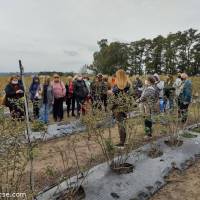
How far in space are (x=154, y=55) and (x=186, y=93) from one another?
48.0 metres

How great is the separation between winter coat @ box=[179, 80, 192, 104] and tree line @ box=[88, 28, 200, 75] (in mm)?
41531

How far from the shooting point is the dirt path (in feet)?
15.8

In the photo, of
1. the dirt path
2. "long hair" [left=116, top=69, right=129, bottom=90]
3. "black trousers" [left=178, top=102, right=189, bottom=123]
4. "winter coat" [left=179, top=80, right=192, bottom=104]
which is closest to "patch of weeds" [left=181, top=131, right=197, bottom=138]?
"black trousers" [left=178, top=102, right=189, bottom=123]

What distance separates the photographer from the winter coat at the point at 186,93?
9273mm

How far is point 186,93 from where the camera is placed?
9328mm

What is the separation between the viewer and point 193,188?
5.14 metres

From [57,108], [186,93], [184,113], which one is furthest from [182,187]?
[57,108]

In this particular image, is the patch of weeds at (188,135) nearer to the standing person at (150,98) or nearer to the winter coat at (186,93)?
the standing person at (150,98)

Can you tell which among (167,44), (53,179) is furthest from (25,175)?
(167,44)

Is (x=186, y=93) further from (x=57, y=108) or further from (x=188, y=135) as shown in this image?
(x=57, y=108)

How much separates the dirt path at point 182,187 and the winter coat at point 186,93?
11.8ft

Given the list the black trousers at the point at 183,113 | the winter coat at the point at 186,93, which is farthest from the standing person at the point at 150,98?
the winter coat at the point at 186,93

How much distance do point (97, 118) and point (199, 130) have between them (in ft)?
15.5

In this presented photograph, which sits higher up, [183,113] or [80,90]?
[80,90]
